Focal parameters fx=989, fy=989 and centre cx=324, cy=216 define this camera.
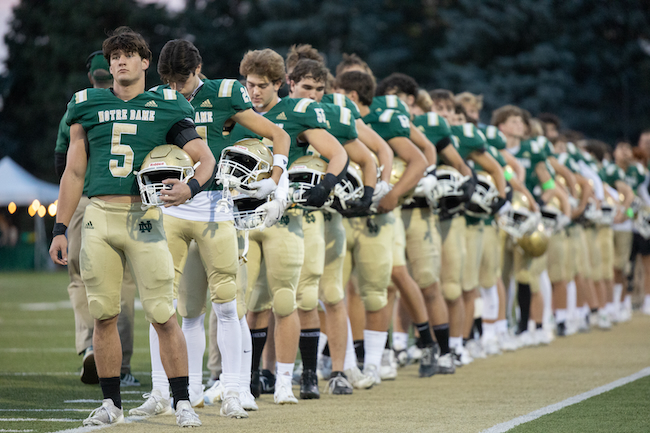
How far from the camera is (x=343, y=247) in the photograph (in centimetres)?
668

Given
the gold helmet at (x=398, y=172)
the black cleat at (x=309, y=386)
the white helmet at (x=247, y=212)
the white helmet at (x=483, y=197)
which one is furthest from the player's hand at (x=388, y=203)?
the white helmet at (x=483, y=197)

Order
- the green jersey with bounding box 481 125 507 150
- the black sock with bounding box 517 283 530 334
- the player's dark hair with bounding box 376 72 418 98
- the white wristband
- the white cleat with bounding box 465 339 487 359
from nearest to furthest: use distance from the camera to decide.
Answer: the white wristband, the player's dark hair with bounding box 376 72 418 98, the white cleat with bounding box 465 339 487 359, the green jersey with bounding box 481 125 507 150, the black sock with bounding box 517 283 530 334

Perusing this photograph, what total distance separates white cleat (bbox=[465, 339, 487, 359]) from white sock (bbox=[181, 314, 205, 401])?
3.70 meters

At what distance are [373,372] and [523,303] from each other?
3.30m

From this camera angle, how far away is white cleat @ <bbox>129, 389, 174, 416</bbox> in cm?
542

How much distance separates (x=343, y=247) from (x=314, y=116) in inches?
39.9

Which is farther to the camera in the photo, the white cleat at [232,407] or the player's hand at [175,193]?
the white cleat at [232,407]

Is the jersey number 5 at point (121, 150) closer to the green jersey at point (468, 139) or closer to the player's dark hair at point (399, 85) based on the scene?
the player's dark hair at point (399, 85)

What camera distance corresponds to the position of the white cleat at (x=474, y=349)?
348 inches

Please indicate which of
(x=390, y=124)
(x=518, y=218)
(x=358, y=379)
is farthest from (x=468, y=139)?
(x=358, y=379)

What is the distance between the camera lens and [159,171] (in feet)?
16.1

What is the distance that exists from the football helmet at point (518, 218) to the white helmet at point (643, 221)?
185 inches

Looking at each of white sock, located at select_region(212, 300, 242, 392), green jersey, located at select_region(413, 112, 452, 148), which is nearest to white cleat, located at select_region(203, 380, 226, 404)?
white sock, located at select_region(212, 300, 242, 392)

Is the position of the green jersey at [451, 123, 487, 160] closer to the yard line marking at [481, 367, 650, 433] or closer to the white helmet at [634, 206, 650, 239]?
the yard line marking at [481, 367, 650, 433]
